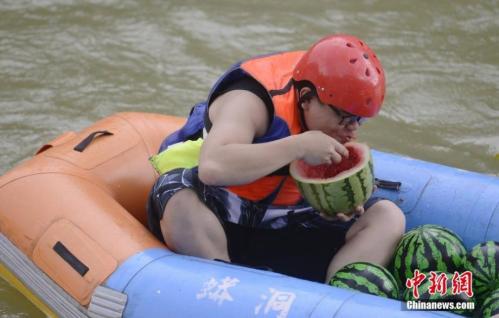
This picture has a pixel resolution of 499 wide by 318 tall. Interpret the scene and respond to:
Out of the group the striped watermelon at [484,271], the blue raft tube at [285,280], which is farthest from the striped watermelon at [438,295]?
the blue raft tube at [285,280]

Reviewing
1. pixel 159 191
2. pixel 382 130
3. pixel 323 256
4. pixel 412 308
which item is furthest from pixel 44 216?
pixel 382 130

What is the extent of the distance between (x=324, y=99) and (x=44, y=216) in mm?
1419

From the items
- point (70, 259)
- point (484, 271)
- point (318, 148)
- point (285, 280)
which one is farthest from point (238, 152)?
point (484, 271)

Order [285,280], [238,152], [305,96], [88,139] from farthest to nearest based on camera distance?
[88,139], [305,96], [238,152], [285,280]

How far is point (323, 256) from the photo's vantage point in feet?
13.9

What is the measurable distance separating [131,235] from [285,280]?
0.83 metres

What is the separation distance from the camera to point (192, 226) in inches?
152

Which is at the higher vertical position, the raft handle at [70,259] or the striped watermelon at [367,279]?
the striped watermelon at [367,279]

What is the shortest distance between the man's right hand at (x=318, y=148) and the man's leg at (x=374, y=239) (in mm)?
492

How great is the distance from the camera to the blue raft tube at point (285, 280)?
10.6ft

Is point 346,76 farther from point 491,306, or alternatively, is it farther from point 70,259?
point 70,259

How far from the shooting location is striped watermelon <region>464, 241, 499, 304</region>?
3766 millimetres

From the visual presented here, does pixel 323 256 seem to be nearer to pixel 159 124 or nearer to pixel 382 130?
pixel 159 124

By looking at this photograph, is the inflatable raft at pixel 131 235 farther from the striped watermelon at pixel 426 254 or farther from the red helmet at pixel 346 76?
the red helmet at pixel 346 76
